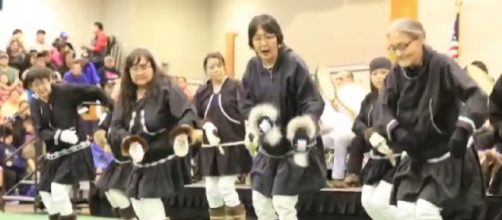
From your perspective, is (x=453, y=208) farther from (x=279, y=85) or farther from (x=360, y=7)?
(x=360, y=7)

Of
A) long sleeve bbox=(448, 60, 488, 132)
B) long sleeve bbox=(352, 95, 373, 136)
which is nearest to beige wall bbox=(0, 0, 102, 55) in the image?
long sleeve bbox=(352, 95, 373, 136)

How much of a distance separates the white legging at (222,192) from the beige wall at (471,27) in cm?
539

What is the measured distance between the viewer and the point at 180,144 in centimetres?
562

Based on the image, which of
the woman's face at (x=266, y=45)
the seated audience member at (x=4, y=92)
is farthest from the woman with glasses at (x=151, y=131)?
the seated audience member at (x=4, y=92)

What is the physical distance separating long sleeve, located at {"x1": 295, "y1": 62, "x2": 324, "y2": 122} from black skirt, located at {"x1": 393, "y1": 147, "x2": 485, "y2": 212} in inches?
44.2

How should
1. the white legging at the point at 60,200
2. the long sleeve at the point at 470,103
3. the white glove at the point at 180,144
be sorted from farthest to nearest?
the white legging at the point at 60,200
the white glove at the point at 180,144
the long sleeve at the point at 470,103

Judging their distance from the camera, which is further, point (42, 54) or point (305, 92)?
point (42, 54)

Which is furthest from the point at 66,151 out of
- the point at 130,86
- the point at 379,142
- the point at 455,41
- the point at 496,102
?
the point at 455,41

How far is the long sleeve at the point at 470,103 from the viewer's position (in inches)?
155

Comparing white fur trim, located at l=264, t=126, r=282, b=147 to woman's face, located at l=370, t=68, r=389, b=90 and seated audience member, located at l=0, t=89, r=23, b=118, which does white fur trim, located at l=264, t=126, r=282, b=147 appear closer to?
woman's face, located at l=370, t=68, r=389, b=90

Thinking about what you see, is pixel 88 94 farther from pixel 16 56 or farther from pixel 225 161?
pixel 16 56

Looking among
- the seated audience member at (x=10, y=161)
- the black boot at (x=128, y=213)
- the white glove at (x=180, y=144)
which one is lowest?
the seated audience member at (x=10, y=161)

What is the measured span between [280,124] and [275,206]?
511mm

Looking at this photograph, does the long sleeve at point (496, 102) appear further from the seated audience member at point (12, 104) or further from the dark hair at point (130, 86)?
the seated audience member at point (12, 104)
